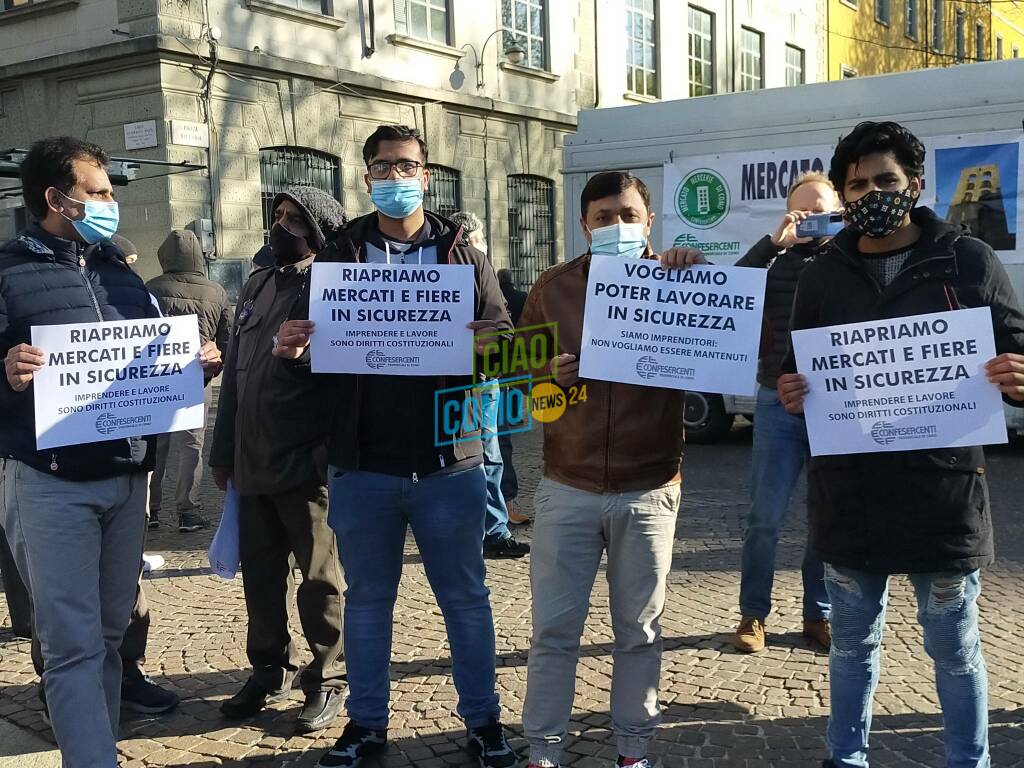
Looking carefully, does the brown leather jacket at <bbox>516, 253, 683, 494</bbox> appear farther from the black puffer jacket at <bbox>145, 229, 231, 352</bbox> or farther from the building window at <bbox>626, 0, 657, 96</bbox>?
the building window at <bbox>626, 0, 657, 96</bbox>

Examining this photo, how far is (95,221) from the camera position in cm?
313

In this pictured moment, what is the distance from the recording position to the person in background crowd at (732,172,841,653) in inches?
168

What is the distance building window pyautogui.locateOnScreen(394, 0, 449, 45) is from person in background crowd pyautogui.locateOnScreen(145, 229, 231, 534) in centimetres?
996

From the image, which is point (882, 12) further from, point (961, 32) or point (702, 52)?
point (702, 52)

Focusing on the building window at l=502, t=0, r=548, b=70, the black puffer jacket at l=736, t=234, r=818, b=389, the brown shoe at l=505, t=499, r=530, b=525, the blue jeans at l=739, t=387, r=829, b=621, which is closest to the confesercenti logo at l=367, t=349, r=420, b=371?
the black puffer jacket at l=736, t=234, r=818, b=389

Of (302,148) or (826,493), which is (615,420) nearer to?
(826,493)

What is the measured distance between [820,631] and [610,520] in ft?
5.81

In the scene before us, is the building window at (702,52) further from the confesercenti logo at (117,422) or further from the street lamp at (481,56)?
the confesercenti logo at (117,422)

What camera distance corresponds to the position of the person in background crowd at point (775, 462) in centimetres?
427

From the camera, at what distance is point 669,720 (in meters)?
3.73

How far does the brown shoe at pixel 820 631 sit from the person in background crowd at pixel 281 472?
79.4 inches

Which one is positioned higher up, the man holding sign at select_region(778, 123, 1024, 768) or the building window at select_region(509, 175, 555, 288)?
the building window at select_region(509, 175, 555, 288)

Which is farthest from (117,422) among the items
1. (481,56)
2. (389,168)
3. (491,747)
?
(481,56)

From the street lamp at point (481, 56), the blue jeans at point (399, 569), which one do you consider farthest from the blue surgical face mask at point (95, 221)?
the street lamp at point (481, 56)
